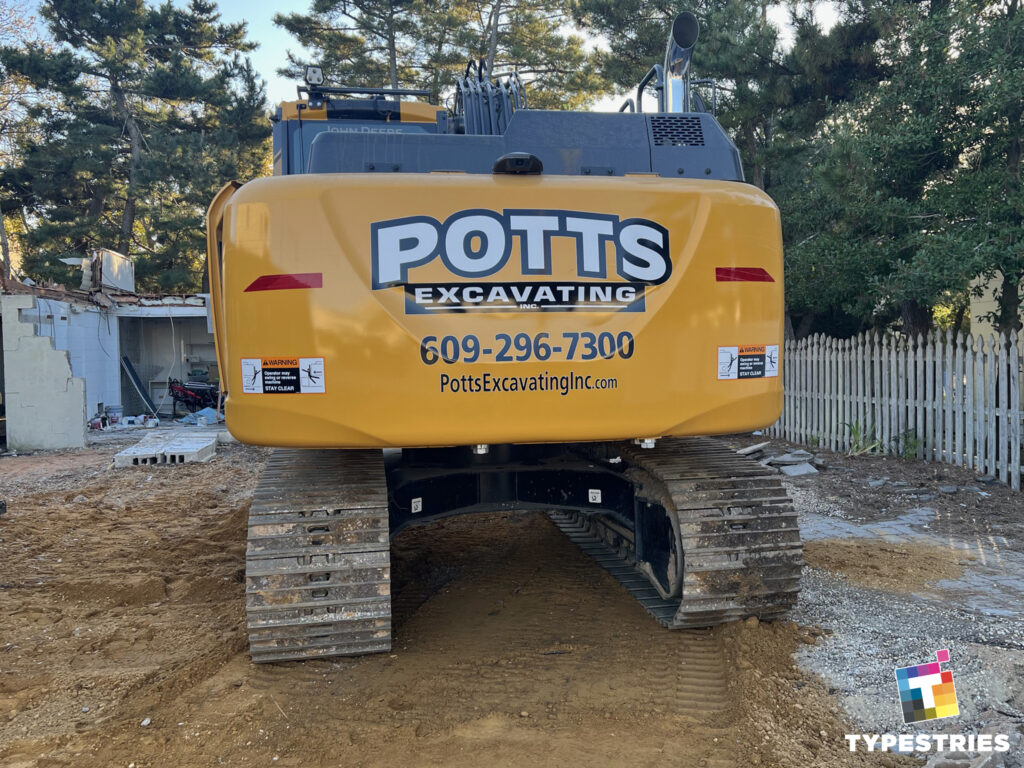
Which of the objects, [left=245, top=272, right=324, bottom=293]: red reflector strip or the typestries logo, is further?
[left=245, top=272, right=324, bottom=293]: red reflector strip

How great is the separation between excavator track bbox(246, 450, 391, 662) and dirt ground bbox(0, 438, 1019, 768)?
19 centimetres

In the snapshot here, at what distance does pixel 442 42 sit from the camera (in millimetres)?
24531

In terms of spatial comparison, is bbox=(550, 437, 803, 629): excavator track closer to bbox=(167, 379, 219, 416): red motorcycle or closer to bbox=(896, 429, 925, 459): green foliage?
bbox=(896, 429, 925, 459): green foliage

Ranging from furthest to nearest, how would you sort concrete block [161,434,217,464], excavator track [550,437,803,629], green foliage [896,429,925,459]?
1. concrete block [161,434,217,464]
2. green foliage [896,429,925,459]
3. excavator track [550,437,803,629]

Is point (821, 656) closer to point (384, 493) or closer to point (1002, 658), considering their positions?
point (1002, 658)

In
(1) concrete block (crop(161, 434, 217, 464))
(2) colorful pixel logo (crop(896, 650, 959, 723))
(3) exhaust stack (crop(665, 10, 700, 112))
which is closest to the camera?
(2) colorful pixel logo (crop(896, 650, 959, 723))

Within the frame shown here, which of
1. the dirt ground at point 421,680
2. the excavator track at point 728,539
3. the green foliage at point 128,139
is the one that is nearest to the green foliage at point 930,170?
the dirt ground at point 421,680

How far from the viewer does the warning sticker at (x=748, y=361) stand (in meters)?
3.59

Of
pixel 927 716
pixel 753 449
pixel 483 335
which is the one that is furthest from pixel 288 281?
pixel 753 449

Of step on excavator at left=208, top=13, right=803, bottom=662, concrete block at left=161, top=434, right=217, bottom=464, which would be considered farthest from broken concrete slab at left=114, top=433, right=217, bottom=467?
step on excavator at left=208, top=13, right=803, bottom=662

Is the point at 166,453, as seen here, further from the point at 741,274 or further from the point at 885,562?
the point at 741,274

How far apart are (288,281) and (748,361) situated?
83.7 inches

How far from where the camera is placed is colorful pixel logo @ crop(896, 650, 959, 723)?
127 inches

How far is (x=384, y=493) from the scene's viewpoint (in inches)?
153
